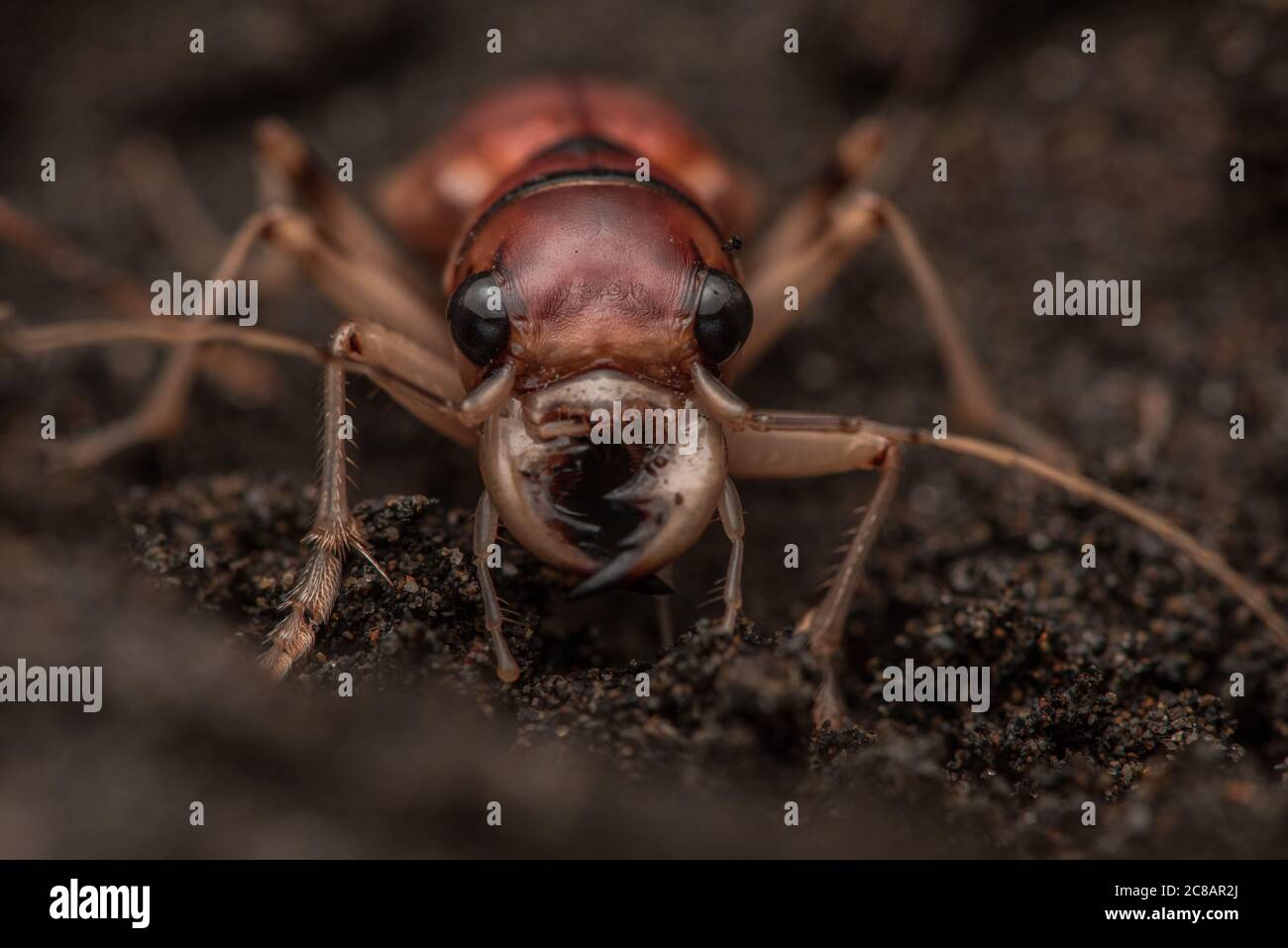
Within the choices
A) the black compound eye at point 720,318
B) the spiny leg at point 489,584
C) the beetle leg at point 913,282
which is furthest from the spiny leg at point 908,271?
the spiny leg at point 489,584

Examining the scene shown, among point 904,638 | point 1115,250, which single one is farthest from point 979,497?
point 1115,250

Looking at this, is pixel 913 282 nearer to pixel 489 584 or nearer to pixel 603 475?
pixel 603 475

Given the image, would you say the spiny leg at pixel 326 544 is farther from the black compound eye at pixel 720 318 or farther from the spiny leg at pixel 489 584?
the black compound eye at pixel 720 318

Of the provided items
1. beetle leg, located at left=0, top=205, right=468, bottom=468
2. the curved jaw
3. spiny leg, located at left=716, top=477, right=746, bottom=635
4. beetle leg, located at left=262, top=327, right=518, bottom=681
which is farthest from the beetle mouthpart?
beetle leg, located at left=0, top=205, right=468, bottom=468

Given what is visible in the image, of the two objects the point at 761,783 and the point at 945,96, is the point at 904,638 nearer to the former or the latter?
the point at 761,783
